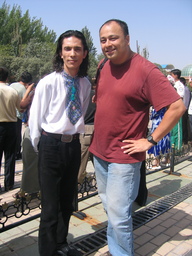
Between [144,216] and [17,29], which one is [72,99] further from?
[17,29]

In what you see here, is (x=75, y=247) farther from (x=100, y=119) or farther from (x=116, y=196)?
(x=100, y=119)

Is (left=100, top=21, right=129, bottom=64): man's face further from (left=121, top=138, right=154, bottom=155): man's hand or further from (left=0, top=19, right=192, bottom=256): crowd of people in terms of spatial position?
(left=121, top=138, right=154, bottom=155): man's hand

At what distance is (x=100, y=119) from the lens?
224 centimetres

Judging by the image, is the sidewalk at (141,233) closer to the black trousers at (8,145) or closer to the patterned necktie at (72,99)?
the black trousers at (8,145)

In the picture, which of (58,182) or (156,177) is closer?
(58,182)

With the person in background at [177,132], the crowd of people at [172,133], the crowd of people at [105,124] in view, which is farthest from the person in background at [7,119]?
the person in background at [177,132]

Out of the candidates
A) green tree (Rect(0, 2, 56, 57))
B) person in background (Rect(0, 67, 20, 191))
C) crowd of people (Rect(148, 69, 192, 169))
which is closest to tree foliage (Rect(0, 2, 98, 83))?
green tree (Rect(0, 2, 56, 57))

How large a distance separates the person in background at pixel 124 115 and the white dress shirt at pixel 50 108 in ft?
1.02

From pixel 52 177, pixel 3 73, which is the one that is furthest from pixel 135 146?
pixel 3 73

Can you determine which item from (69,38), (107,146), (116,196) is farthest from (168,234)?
(69,38)

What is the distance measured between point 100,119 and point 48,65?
31758 millimetres

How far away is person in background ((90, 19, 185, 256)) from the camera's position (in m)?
1.99

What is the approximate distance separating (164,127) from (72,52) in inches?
37.5

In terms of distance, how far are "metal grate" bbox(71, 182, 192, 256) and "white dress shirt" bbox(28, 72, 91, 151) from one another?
51.4 inches
